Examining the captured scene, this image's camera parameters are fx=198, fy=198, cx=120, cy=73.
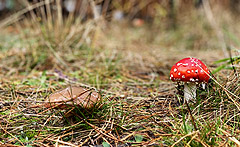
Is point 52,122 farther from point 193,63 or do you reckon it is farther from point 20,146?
point 193,63

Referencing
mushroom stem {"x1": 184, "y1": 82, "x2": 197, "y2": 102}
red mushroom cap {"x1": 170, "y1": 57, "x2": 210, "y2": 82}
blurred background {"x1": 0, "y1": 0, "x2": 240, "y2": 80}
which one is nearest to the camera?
red mushroom cap {"x1": 170, "y1": 57, "x2": 210, "y2": 82}

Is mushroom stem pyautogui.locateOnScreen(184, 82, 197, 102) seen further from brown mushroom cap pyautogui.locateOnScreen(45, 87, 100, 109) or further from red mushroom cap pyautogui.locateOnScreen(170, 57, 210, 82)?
brown mushroom cap pyautogui.locateOnScreen(45, 87, 100, 109)

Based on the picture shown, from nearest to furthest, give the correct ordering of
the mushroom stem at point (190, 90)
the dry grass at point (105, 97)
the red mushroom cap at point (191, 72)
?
1. the dry grass at point (105, 97)
2. the red mushroom cap at point (191, 72)
3. the mushroom stem at point (190, 90)

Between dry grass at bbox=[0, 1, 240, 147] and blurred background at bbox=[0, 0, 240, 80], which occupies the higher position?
blurred background at bbox=[0, 0, 240, 80]

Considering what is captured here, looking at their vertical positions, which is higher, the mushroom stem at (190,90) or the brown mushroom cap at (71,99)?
the brown mushroom cap at (71,99)

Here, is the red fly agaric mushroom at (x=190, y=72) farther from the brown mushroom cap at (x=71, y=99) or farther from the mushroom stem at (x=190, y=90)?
the brown mushroom cap at (x=71, y=99)

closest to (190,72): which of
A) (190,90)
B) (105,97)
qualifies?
(190,90)

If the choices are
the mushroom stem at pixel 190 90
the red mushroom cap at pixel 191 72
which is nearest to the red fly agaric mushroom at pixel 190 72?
the red mushroom cap at pixel 191 72

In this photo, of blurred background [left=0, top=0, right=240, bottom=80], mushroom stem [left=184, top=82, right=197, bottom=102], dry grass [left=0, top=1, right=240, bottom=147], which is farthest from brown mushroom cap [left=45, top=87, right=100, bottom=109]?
blurred background [left=0, top=0, right=240, bottom=80]

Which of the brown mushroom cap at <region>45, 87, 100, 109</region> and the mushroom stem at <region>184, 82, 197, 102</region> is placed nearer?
the brown mushroom cap at <region>45, 87, 100, 109</region>

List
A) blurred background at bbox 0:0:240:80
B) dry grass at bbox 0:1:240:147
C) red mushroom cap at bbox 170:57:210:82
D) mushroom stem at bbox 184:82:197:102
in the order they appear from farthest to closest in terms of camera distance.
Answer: blurred background at bbox 0:0:240:80
mushroom stem at bbox 184:82:197:102
red mushroom cap at bbox 170:57:210:82
dry grass at bbox 0:1:240:147

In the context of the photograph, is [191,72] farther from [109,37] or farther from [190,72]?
[109,37]
